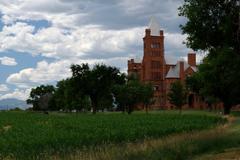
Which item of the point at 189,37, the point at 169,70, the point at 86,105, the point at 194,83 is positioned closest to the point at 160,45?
the point at 169,70

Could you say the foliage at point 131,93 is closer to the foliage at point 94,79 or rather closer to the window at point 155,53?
the foliage at point 94,79

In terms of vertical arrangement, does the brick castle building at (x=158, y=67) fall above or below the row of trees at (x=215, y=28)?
above

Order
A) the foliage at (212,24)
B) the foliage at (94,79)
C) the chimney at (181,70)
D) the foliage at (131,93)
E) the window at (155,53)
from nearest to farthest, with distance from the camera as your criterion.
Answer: the foliage at (212,24)
the foliage at (94,79)
the foliage at (131,93)
the chimney at (181,70)
the window at (155,53)

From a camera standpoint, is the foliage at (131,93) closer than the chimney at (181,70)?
Yes

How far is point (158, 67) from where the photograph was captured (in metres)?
181

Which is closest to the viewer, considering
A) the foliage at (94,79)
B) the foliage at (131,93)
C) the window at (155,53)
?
the foliage at (94,79)

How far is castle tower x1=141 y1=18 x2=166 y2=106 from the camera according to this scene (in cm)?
17988

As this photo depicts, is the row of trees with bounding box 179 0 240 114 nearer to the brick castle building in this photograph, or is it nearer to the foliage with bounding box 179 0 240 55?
the foliage with bounding box 179 0 240 55

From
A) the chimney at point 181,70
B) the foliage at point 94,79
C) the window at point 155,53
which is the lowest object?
the foliage at point 94,79

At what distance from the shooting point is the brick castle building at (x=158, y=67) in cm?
17638

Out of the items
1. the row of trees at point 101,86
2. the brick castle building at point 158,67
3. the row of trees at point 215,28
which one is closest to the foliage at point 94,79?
the row of trees at point 101,86

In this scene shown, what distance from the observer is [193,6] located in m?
27.3

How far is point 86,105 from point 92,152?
122106 mm

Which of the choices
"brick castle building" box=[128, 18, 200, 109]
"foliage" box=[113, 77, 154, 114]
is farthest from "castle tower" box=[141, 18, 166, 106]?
"foliage" box=[113, 77, 154, 114]
